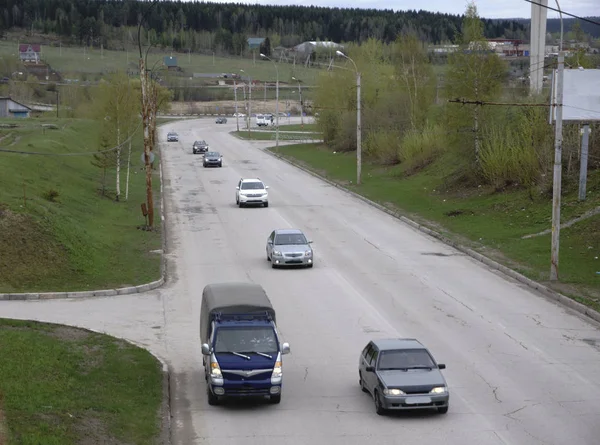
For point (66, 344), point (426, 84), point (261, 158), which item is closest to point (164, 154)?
point (261, 158)

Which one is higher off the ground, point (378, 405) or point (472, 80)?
point (472, 80)

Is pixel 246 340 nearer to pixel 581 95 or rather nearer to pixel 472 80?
pixel 581 95

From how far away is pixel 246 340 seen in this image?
57.4ft

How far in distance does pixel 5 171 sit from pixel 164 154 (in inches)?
1786

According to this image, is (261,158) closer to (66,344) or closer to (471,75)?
(471,75)

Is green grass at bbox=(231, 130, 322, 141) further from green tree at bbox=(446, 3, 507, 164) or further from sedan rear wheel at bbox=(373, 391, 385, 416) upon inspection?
sedan rear wheel at bbox=(373, 391, 385, 416)

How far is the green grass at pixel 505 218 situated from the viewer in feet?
102

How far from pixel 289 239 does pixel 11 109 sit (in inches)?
3431

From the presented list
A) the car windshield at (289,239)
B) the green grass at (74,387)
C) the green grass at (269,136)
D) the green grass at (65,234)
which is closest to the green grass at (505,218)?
the car windshield at (289,239)

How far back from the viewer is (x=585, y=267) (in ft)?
102

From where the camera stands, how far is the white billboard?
1394 inches

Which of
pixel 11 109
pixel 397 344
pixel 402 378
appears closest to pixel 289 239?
pixel 397 344

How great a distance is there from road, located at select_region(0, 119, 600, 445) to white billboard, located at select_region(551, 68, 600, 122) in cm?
796

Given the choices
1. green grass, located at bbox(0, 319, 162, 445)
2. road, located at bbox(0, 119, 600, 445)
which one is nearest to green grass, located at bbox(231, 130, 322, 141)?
road, located at bbox(0, 119, 600, 445)
